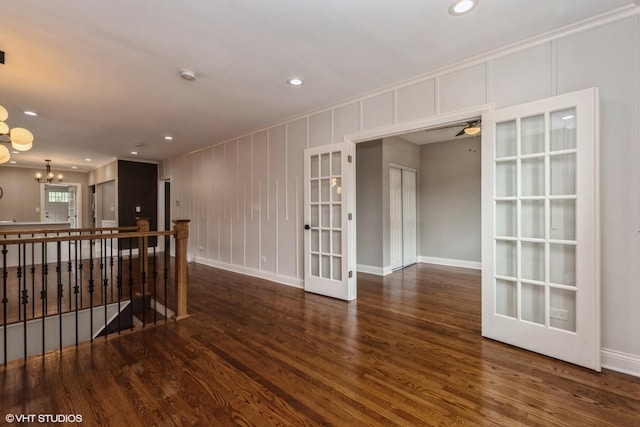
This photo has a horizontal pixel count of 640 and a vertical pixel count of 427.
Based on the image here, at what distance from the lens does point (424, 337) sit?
2760mm

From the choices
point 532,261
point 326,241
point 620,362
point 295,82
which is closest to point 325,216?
point 326,241

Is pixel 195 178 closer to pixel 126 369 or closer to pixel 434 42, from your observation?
pixel 126 369

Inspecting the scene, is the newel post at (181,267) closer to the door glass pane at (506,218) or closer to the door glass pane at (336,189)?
the door glass pane at (336,189)

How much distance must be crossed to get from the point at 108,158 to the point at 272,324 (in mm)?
7670

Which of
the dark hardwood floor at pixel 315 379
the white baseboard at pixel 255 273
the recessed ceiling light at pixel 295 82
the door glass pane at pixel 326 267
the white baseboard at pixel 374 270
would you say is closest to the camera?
the dark hardwood floor at pixel 315 379

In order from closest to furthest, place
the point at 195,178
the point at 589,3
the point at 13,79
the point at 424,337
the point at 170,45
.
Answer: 1. the point at 589,3
2. the point at 170,45
3. the point at 424,337
4. the point at 13,79
5. the point at 195,178

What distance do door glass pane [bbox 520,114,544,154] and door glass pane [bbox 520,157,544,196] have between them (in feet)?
0.30

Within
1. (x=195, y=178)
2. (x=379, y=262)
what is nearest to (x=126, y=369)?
(x=379, y=262)

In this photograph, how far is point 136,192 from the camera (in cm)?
806

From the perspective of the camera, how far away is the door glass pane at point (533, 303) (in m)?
2.44

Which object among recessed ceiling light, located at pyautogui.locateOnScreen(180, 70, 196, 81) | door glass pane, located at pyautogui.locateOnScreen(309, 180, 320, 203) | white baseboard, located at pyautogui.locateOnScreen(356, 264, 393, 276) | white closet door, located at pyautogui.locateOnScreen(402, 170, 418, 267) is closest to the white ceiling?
recessed ceiling light, located at pyautogui.locateOnScreen(180, 70, 196, 81)

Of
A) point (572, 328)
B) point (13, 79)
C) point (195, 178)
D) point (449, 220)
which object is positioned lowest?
point (572, 328)

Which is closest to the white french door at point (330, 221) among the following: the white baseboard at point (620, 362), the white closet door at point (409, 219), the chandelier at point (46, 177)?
the white baseboard at point (620, 362)

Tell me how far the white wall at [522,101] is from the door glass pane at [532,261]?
41cm
